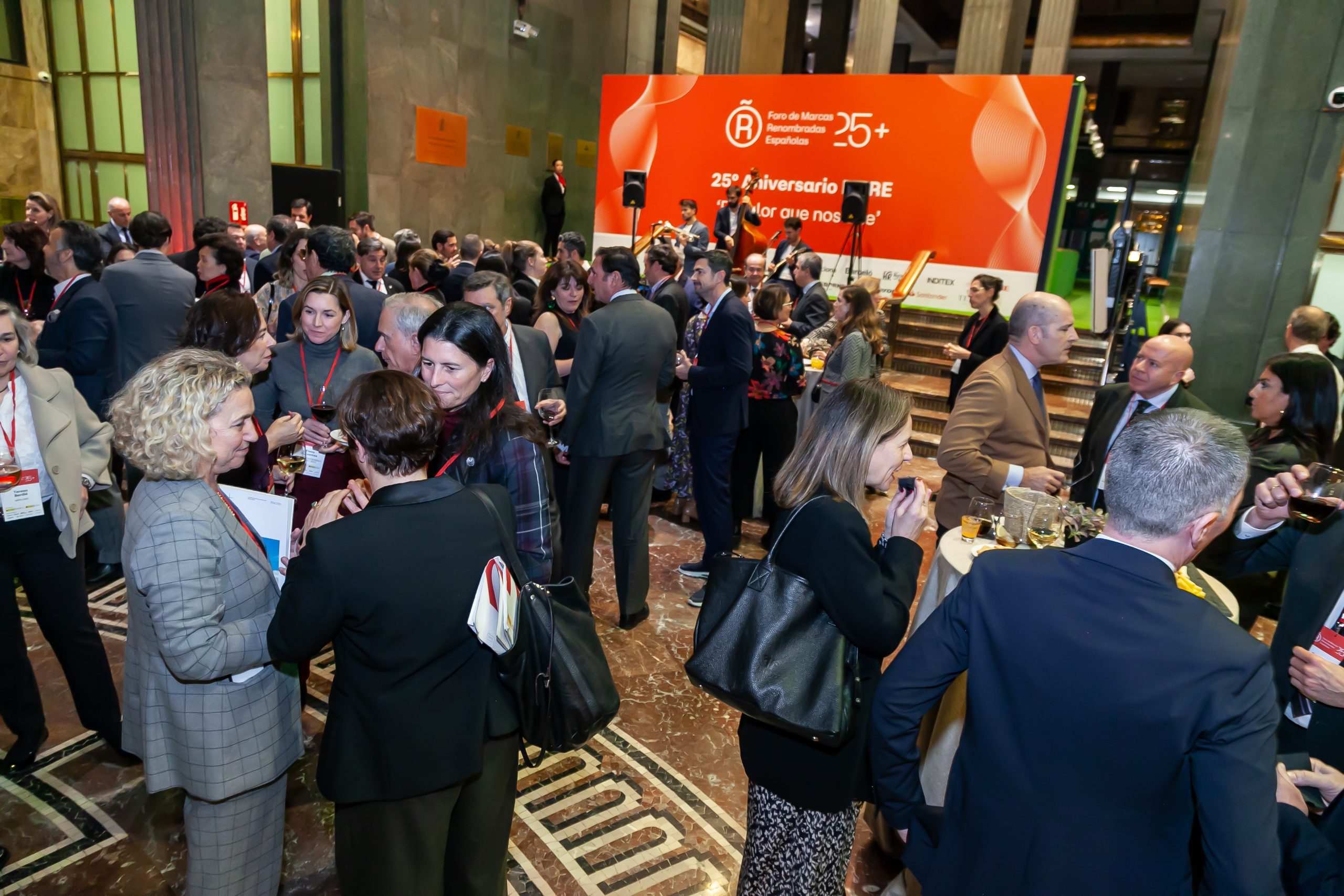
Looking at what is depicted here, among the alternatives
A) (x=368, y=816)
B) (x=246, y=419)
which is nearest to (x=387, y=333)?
(x=246, y=419)

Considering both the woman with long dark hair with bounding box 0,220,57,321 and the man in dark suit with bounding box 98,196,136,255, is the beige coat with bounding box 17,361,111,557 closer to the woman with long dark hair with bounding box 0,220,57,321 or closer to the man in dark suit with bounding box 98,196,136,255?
the woman with long dark hair with bounding box 0,220,57,321

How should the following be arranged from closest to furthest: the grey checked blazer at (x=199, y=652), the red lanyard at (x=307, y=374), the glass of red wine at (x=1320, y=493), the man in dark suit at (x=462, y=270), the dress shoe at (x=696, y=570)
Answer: the grey checked blazer at (x=199, y=652), the glass of red wine at (x=1320, y=493), the red lanyard at (x=307, y=374), the dress shoe at (x=696, y=570), the man in dark suit at (x=462, y=270)

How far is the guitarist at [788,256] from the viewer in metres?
8.14

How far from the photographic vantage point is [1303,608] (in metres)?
2.20

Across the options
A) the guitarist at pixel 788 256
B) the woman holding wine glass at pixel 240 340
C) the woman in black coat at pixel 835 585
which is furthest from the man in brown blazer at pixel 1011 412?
the guitarist at pixel 788 256

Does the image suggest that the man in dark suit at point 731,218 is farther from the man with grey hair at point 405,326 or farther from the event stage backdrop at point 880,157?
the man with grey hair at point 405,326

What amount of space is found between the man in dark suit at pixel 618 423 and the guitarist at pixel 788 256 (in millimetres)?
3990

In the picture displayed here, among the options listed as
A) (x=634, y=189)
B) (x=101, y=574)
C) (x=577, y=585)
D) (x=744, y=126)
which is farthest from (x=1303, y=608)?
(x=634, y=189)

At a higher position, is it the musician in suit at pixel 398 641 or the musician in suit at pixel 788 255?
the musician in suit at pixel 788 255

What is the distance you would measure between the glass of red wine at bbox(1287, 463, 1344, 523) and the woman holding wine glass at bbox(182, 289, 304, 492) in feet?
9.53

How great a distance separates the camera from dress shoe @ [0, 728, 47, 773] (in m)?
2.74

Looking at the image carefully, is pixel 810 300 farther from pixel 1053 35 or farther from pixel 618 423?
pixel 1053 35

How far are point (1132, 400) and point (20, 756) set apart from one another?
4.57m

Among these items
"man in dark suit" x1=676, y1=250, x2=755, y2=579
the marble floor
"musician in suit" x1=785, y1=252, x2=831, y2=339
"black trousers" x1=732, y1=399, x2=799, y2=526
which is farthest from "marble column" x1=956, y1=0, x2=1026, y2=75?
the marble floor
